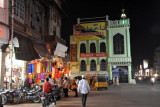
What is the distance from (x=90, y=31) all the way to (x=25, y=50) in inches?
884

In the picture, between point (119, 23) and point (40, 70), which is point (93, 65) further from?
point (40, 70)

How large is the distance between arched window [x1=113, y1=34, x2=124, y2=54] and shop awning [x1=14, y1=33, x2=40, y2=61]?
2267 centimetres

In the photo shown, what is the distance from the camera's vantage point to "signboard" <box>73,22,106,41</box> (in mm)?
36719

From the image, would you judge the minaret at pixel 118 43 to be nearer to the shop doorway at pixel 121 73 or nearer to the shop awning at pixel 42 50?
the shop doorway at pixel 121 73

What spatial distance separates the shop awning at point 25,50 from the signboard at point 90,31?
20.6 m

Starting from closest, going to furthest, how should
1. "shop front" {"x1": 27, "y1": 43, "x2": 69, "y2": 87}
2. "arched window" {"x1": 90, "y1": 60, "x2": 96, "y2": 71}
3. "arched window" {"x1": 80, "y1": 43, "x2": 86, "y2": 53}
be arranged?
"shop front" {"x1": 27, "y1": 43, "x2": 69, "y2": 87}, "arched window" {"x1": 90, "y1": 60, "x2": 96, "y2": 71}, "arched window" {"x1": 80, "y1": 43, "x2": 86, "y2": 53}

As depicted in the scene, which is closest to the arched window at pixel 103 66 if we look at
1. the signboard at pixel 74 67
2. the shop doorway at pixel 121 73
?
the shop doorway at pixel 121 73

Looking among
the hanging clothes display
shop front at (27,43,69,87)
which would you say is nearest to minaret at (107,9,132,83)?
shop front at (27,43,69,87)

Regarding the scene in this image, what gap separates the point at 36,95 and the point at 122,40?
27831 millimetres

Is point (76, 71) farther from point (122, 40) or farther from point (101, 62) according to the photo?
point (122, 40)

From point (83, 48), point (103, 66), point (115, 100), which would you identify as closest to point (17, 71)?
point (115, 100)

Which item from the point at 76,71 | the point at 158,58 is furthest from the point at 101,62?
the point at 158,58

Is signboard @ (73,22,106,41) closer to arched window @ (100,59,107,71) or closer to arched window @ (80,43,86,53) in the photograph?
arched window @ (80,43,86,53)

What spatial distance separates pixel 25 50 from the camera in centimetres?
1611
